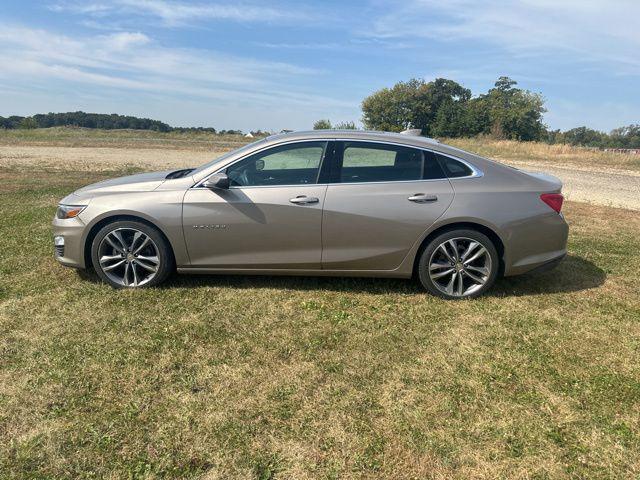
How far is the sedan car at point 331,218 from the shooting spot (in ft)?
13.4

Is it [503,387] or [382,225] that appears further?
[382,225]

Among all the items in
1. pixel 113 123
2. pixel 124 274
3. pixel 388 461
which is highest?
pixel 113 123

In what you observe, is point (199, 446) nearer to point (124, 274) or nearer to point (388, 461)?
point (388, 461)

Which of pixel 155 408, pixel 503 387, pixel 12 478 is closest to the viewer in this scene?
pixel 12 478

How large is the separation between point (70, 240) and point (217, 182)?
5.04ft

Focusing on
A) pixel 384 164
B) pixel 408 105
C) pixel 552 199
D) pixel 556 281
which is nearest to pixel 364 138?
pixel 384 164

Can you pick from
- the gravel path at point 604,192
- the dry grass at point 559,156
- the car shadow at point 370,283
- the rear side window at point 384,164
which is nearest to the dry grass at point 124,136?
the dry grass at point 559,156

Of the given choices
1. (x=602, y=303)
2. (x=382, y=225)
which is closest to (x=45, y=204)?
(x=382, y=225)

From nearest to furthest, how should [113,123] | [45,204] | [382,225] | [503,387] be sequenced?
[503,387] → [382,225] → [45,204] → [113,123]

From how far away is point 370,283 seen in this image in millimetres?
4641

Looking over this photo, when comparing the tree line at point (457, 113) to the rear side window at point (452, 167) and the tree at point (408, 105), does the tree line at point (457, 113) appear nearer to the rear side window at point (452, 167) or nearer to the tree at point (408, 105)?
the tree at point (408, 105)

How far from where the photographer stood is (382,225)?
4090mm

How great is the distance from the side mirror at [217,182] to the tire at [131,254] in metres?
0.66

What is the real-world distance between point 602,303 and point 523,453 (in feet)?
8.30
